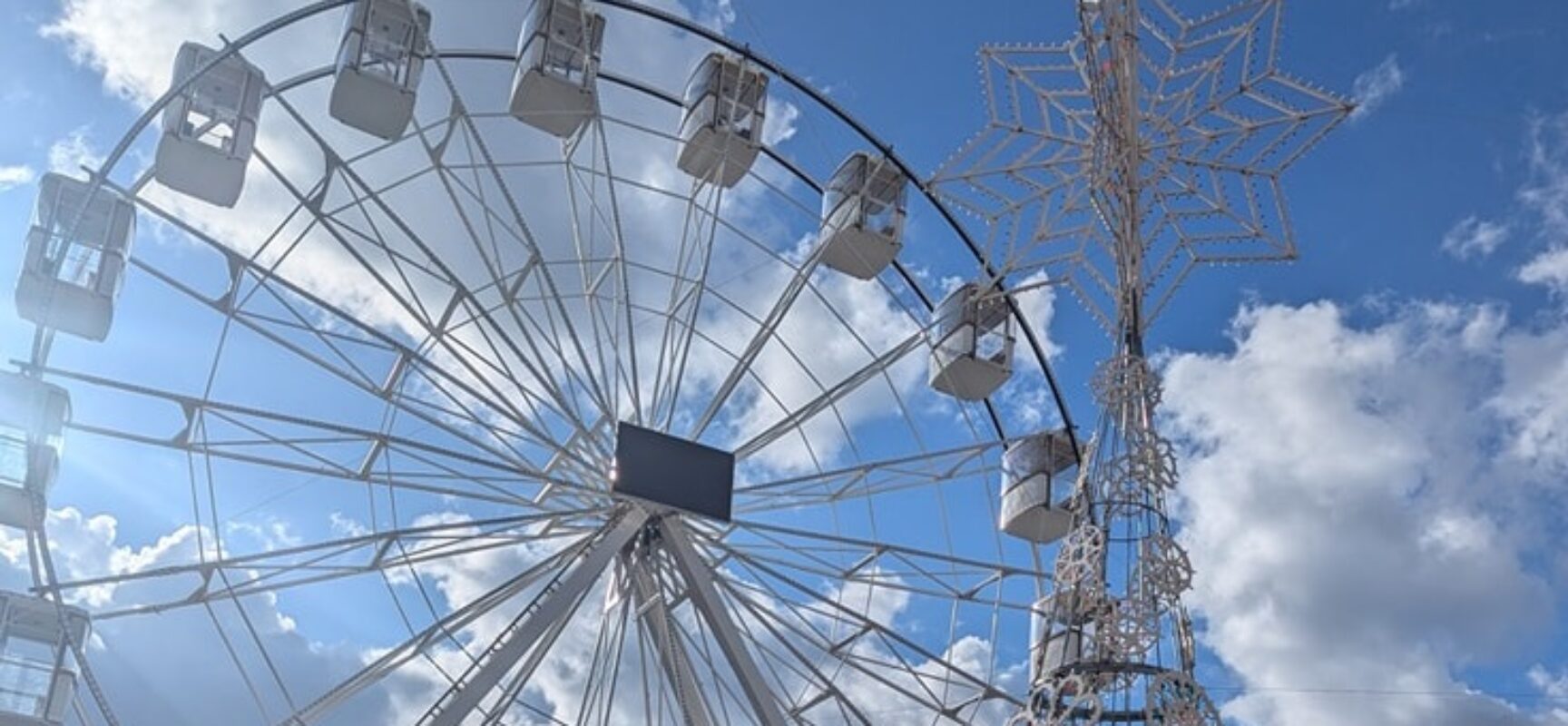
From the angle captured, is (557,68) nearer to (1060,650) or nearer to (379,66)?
(379,66)

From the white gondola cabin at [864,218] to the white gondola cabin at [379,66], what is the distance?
610 cm

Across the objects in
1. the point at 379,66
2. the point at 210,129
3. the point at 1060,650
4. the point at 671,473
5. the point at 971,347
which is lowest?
the point at 1060,650

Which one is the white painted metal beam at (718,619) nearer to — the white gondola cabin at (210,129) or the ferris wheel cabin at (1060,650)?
→ the ferris wheel cabin at (1060,650)

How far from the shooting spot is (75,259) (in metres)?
20.3

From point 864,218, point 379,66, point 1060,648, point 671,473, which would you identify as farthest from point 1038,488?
point 379,66

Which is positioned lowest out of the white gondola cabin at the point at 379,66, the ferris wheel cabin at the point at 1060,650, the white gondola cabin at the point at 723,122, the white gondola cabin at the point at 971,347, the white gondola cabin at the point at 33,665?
the ferris wheel cabin at the point at 1060,650

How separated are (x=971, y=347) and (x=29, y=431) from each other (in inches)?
476

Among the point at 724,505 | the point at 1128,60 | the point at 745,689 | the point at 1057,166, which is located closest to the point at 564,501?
the point at 724,505

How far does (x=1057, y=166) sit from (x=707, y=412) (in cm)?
546

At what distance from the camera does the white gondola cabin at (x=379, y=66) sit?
20641mm

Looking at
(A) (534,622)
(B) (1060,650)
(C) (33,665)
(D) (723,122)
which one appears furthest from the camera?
(C) (33,665)

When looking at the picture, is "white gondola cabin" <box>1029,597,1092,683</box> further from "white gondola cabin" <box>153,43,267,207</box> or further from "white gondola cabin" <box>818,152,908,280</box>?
"white gondola cabin" <box>153,43,267,207</box>

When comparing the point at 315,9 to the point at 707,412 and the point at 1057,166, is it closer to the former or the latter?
the point at 707,412

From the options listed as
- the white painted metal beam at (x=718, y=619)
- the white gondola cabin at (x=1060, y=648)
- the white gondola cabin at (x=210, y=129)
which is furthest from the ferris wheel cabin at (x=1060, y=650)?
the white gondola cabin at (x=210, y=129)
